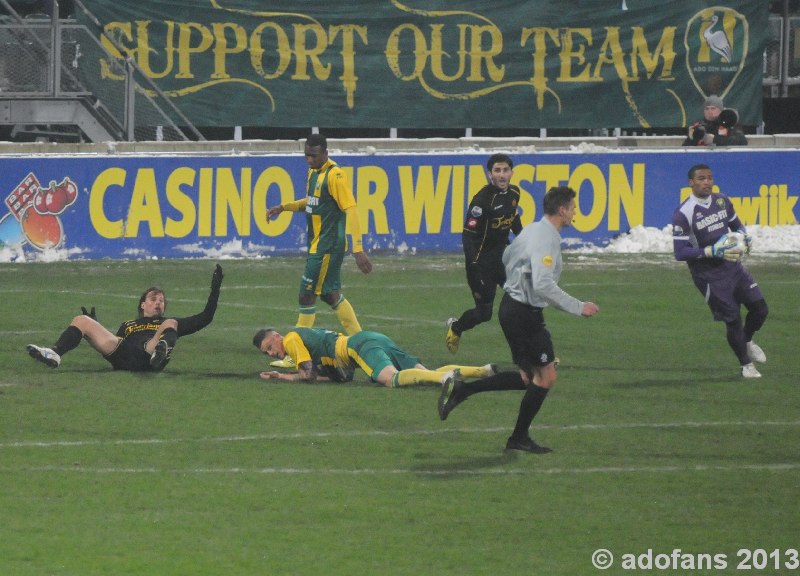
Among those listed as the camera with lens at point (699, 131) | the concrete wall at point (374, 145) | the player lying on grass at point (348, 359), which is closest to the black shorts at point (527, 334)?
the player lying on grass at point (348, 359)

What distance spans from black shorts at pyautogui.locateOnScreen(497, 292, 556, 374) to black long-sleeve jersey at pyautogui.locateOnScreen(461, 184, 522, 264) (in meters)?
4.73

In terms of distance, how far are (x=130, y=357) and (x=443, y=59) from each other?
14.9m

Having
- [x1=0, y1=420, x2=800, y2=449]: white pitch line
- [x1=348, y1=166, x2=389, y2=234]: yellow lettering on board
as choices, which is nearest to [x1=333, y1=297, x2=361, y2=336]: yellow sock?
[x1=0, y1=420, x2=800, y2=449]: white pitch line

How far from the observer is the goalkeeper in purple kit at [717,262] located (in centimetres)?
1478

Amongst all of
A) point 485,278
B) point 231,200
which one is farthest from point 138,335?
point 231,200

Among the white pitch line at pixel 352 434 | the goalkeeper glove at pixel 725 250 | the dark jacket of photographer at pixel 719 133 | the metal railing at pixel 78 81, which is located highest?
the metal railing at pixel 78 81

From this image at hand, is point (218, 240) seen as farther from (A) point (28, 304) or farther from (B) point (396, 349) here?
(B) point (396, 349)

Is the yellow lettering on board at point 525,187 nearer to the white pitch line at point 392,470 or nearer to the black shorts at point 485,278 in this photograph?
the black shorts at point 485,278

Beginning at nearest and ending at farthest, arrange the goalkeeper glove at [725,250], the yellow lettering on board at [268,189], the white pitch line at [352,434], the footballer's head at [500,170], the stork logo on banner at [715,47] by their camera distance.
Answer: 1. the white pitch line at [352,434]
2. the goalkeeper glove at [725,250]
3. the footballer's head at [500,170]
4. the yellow lettering on board at [268,189]
5. the stork logo on banner at [715,47]

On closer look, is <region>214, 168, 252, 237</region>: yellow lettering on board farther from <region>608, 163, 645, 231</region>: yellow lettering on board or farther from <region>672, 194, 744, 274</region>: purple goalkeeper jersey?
<region>672, 194, 744, 274</region>: purple goalkeeper jersey

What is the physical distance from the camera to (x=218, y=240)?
23.9 m

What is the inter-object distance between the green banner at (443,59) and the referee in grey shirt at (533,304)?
16.9m

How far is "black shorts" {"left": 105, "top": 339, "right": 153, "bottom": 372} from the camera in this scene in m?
14.7

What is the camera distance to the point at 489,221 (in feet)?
52.8
